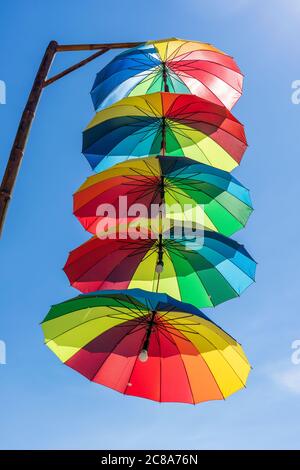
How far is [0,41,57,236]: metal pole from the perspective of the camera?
4898 millimetres

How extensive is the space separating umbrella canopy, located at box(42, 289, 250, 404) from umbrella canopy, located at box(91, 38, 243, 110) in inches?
170

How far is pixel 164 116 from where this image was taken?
8.12 m

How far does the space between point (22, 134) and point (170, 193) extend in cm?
322

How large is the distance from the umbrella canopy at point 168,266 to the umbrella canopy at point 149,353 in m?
0.87

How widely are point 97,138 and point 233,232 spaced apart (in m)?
2.67

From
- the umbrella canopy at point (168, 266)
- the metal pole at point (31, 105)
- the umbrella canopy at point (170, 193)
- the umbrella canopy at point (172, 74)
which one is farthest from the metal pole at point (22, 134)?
the umbrella canopy at point (172, 74)

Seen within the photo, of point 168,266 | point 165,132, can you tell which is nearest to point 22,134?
point 168,266

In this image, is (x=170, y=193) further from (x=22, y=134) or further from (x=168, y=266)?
(x=22, y=134)

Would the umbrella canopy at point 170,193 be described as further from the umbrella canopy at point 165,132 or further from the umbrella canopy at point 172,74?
the umbrella canopy at point 172,74

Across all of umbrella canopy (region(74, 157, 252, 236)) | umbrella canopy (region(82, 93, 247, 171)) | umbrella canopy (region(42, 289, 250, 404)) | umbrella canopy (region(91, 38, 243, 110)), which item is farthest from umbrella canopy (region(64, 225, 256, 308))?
umbrella canopy (region(91, 38, 243, 110))

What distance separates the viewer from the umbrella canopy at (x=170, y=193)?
729 centimetres

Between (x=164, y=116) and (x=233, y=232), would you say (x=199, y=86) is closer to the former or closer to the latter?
(x=164, y=116)

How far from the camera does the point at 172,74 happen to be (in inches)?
386

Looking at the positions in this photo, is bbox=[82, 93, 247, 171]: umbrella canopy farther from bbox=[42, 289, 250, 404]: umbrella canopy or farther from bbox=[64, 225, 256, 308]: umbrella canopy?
bbox=[42, 289, 250, 404]: umbrella canopy
